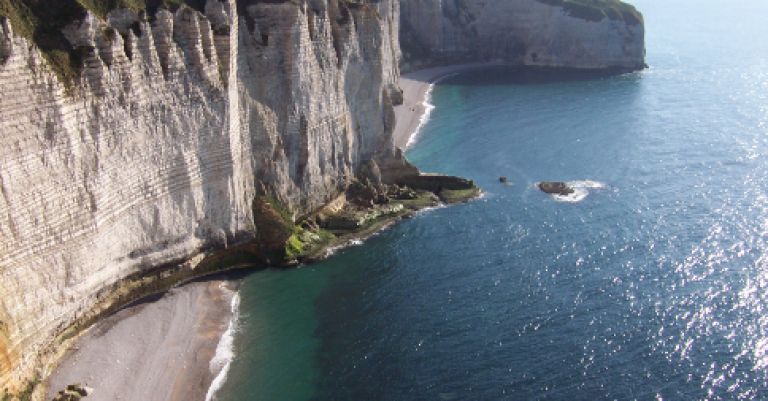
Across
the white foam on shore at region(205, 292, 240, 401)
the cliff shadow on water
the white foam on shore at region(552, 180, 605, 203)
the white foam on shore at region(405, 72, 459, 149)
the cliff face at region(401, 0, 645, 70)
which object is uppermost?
the cliff face at region(401, 0, 645, 70)

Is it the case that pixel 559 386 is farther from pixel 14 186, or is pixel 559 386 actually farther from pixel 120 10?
pixel 120 10

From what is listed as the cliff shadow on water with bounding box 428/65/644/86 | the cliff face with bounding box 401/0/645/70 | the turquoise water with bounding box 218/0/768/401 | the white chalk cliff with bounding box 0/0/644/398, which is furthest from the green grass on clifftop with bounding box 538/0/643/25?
the white chalk cliff with bounding box 0/0/644/398

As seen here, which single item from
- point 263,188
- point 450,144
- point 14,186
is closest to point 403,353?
point 263,188

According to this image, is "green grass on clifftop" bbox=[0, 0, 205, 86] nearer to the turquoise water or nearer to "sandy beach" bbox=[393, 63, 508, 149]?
the turquoise water

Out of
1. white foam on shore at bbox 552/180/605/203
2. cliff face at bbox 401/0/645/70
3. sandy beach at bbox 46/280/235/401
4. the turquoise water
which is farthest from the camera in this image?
cliff face at bbox 401/0/645/70

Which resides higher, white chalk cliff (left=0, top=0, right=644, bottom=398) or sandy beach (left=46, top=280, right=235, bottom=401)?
white chalk cliff (left=0, top=0, right=644, bottom=398)

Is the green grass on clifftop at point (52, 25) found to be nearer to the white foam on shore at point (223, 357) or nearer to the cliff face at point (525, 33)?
the white foam on shore at point (223, 357)
